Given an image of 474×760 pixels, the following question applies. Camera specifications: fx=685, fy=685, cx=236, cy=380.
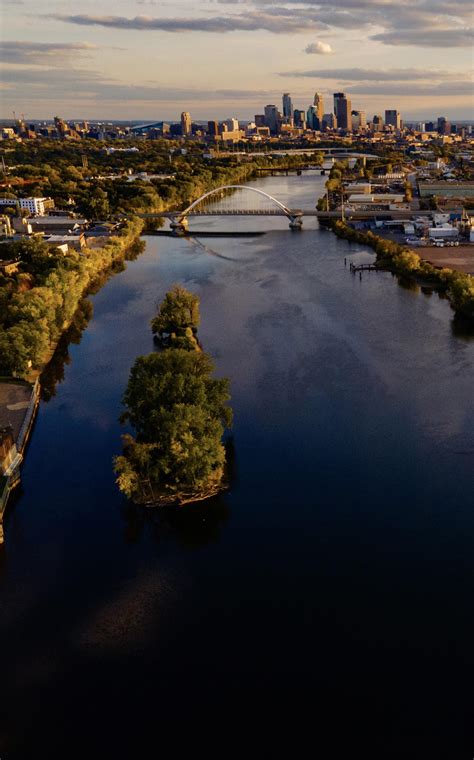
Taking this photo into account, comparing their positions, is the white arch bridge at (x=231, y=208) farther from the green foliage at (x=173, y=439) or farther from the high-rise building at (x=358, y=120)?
the high-rise building at (x=358, y=120)

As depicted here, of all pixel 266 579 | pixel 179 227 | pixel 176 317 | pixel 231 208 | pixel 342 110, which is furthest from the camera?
pixel 342 110

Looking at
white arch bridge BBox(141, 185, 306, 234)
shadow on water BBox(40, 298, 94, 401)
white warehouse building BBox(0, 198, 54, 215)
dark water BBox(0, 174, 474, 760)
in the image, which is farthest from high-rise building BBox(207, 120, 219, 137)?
dark water BBox(0, 174, 474, 760)

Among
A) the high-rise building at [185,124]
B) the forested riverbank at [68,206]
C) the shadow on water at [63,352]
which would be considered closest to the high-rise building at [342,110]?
the high-rise building at [185,124]

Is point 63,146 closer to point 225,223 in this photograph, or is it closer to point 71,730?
point 225,223

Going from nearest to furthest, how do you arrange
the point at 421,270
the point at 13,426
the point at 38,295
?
1. the point at 13,426
2. the point at 38,295
3. the point at 421,270

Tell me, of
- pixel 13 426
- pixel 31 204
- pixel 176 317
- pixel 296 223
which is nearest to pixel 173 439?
pixel 13 426

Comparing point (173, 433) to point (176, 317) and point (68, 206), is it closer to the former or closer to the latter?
point (176, 317)
